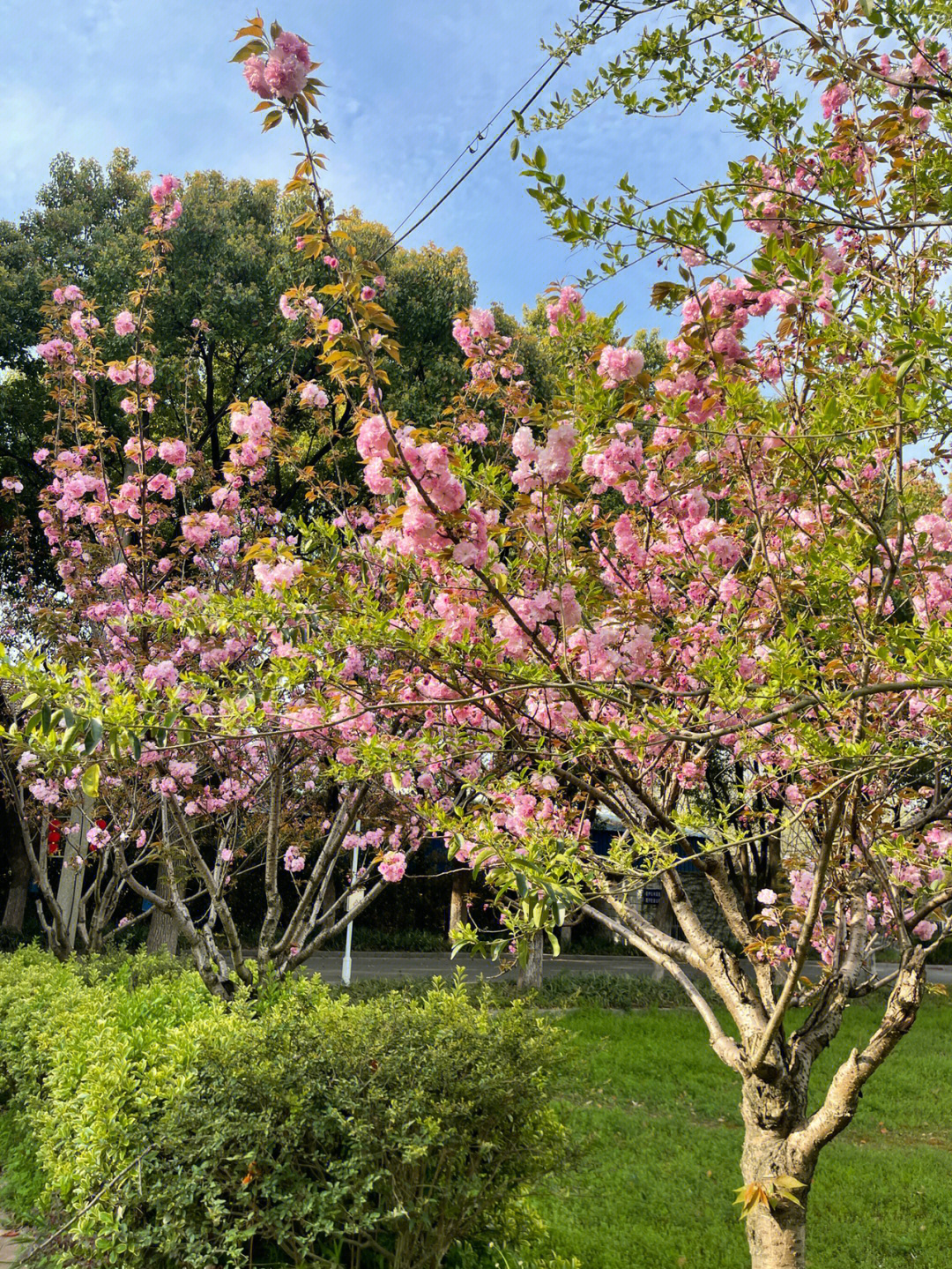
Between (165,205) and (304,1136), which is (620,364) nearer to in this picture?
(304,1136)

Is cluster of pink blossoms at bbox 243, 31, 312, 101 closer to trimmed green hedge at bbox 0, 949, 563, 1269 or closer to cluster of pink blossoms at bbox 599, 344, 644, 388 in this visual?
cluster of pink blossoms at bbox 599, 344, 644, 388

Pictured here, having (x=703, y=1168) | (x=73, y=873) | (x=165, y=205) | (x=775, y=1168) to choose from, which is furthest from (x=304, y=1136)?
(x=73, y=873)

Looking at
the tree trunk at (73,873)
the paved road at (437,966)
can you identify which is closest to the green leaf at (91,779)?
the tree trunk at (73,873)

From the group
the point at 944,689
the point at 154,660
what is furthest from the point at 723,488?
the point at 154,660

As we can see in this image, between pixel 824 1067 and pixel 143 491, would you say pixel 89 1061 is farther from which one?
pixel 824 1067

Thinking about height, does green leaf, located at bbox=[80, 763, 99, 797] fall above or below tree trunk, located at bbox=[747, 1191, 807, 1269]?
above

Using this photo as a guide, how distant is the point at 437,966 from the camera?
16109mm

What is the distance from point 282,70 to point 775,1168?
3685 mm

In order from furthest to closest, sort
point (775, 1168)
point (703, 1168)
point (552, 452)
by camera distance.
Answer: point (703, 1168) < point (775, 1168) < point (552, 452)

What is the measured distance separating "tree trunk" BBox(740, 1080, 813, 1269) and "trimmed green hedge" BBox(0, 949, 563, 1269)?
727 mm

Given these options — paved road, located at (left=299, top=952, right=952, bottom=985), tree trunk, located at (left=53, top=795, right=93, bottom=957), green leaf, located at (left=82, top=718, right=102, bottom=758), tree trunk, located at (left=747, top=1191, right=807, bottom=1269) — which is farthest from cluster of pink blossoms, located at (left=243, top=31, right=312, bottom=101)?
paved road, located at (left=299, top=952, right=952, bottom=985)

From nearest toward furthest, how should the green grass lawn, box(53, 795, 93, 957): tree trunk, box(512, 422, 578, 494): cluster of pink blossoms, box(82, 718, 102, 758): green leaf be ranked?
1. box(82, 718, 102, 758): green leaf
2. box(512, 422, 578, 494): cluster of pink blossoms
3. the green grass lawn
4. box(53, 795, 93, 957): tree trunk

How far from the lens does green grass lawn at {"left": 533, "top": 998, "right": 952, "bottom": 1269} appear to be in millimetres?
4508

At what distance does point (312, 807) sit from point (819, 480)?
7.90 m
